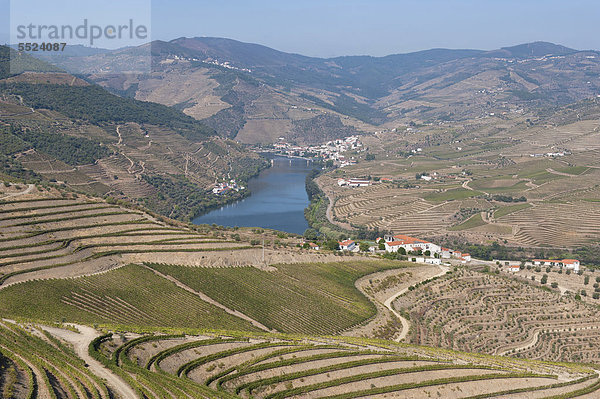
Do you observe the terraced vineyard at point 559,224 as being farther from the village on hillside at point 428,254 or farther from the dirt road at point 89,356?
the dirt road at point 89,356

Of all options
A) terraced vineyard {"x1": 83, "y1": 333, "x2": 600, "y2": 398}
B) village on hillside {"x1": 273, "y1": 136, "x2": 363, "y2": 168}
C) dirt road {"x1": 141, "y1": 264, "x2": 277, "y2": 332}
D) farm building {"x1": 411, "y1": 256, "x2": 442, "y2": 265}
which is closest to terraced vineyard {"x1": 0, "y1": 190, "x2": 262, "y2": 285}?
dirt road {"x1": 141, "y1": 264, "x2": 277, "y2": 332}

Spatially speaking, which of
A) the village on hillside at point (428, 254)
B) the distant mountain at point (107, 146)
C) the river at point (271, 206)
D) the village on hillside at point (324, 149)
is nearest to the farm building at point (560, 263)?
the village on hillside at point (428, 254)

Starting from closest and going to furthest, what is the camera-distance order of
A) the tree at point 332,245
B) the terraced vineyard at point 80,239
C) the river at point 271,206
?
the terraced vineyard at point 80,239 → the tree at point 332,245 → the river at point 271,206

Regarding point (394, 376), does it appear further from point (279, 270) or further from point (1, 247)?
point (1, 247)

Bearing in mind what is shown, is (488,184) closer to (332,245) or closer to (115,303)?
(332,245)

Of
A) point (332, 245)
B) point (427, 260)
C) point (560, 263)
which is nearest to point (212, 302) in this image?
point (332, 245)
